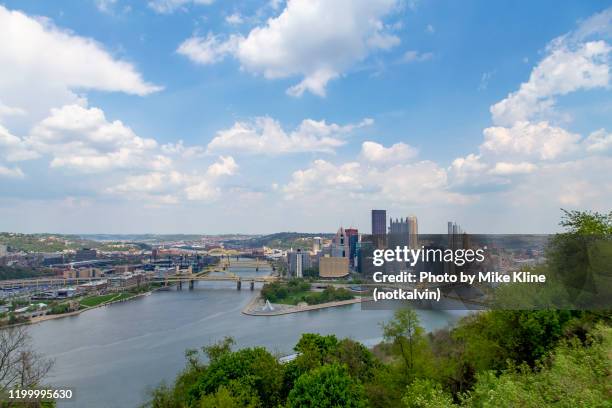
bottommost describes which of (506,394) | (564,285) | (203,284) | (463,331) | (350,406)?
(203,284)

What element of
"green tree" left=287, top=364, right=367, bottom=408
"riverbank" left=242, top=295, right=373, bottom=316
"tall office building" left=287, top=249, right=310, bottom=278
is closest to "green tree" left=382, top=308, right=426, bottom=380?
"green tree" left=287, top=364, right=367, bottom=408

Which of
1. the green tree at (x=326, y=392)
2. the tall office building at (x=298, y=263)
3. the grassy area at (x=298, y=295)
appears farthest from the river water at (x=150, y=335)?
the tall office building at (x=298, y=263)

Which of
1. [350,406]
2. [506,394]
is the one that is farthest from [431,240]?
[506,394]

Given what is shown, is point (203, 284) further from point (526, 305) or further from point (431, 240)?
point (526, 305)

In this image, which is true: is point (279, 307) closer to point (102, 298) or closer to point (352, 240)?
point (102, 298)

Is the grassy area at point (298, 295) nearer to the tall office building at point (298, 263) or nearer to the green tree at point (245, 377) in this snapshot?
the tall office building at point (298, 263)

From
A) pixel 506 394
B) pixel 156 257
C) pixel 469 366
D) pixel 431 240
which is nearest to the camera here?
pixel 506 394
